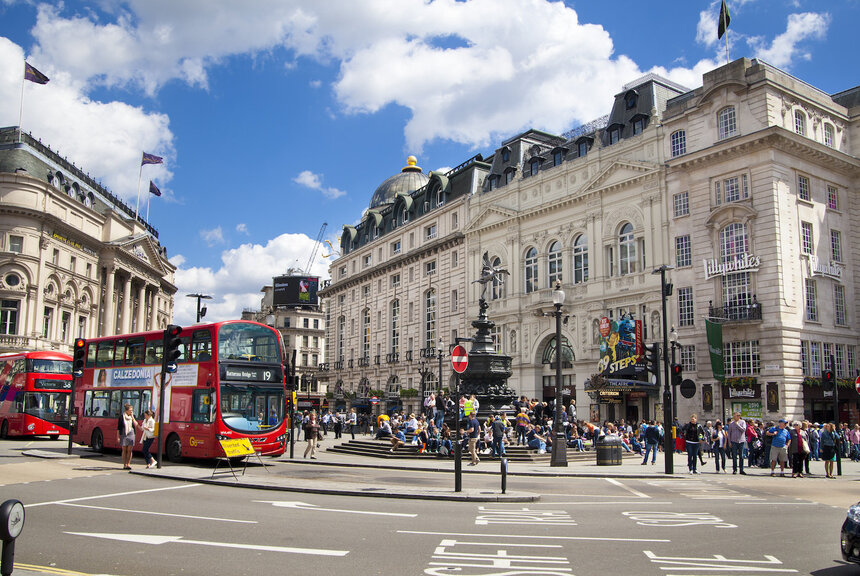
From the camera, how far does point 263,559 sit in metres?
8.28

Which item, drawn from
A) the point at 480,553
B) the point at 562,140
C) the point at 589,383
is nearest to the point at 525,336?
the point at 589,383

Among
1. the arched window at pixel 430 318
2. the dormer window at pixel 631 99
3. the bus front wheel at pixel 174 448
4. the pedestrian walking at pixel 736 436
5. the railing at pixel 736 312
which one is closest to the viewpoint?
the bus front wheel at pixel 174 448

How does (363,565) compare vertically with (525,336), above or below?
below

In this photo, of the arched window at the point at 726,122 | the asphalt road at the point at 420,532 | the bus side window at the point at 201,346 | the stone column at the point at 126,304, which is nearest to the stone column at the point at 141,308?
the stone column at the point at 126,304

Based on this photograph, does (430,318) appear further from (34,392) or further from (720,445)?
(720,445)

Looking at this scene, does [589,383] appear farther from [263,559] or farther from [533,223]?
[263,559]

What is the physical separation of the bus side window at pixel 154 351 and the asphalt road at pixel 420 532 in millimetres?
6252

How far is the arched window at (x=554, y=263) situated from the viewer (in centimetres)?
4800

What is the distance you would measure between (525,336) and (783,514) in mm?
36329

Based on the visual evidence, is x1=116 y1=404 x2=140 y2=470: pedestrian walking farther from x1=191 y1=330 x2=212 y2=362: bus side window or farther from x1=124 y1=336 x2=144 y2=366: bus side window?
x1=124 y1=336 x2=144 y2=366: bus side window

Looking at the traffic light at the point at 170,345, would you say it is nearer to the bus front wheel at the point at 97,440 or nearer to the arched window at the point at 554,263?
the bus front wheel at the point at 97,440

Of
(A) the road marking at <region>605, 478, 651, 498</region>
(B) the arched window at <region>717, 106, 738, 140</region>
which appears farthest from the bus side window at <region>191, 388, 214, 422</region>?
(B) the arched window at <region>717, 106, 738, 140</region>

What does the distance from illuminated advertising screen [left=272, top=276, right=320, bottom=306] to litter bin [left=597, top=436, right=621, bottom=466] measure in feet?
278

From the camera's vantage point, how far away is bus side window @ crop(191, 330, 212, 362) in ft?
69.0
